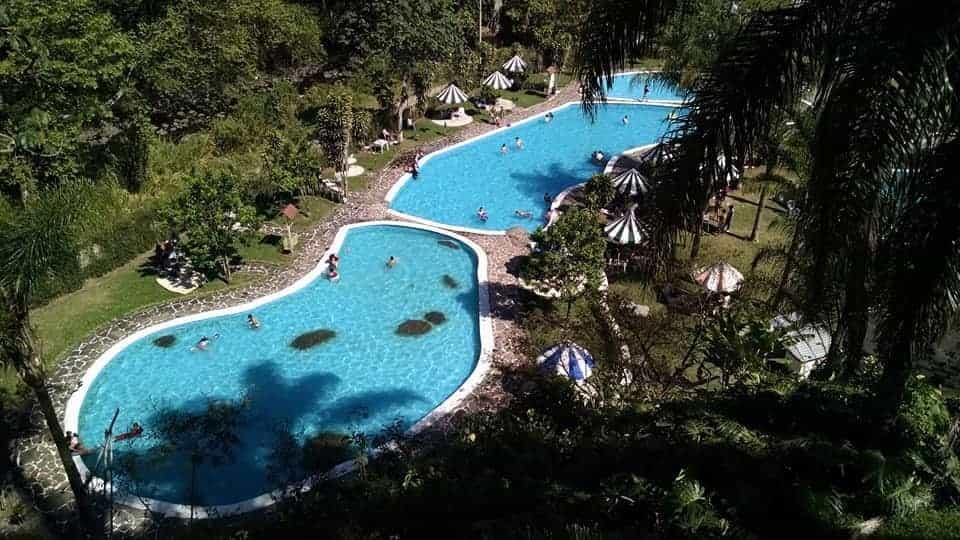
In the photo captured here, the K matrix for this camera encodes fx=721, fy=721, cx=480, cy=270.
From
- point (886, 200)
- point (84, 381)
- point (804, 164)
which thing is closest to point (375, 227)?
point (84, 381)

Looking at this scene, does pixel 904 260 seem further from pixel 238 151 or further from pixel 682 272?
pixel 238 151

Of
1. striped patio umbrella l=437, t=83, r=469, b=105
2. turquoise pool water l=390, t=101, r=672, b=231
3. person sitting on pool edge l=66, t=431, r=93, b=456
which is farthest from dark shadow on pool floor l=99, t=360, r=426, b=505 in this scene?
striped patio umbrella l=437, t=83, r=469, b=105

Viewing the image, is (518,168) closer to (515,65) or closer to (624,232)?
(515,65)

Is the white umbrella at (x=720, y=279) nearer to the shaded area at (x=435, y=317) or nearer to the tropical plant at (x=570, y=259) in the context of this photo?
the tropical plant at (x=570, y=259)

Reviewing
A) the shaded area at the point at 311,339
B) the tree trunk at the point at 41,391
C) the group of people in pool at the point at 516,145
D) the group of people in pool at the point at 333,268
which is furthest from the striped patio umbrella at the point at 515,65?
the tree trunk at the point at 41,391

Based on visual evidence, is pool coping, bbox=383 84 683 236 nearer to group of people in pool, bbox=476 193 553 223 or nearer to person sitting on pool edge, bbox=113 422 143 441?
group of people in pool, bbox=476 193 553 223
